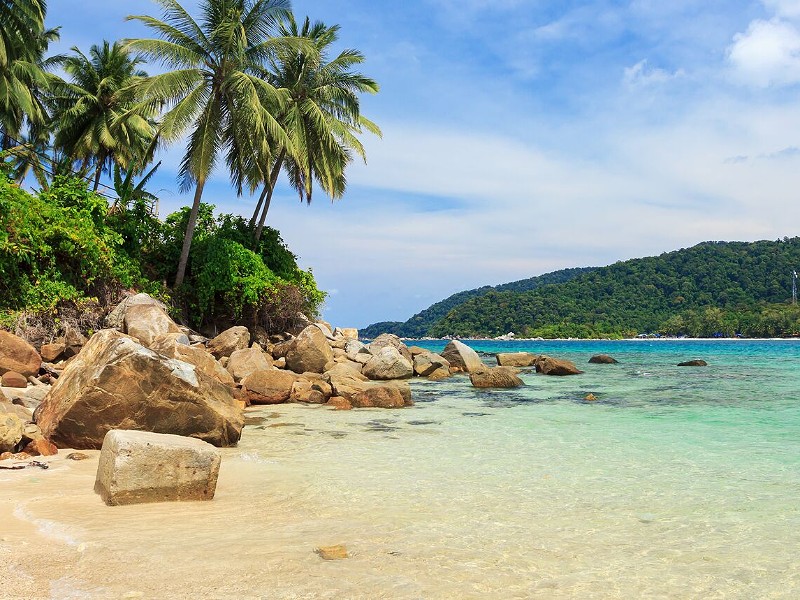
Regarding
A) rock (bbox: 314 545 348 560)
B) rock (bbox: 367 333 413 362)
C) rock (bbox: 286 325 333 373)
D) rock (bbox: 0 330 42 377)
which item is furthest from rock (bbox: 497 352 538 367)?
rock (bbox: 314 545 348 560)

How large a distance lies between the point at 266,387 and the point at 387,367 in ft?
21.5

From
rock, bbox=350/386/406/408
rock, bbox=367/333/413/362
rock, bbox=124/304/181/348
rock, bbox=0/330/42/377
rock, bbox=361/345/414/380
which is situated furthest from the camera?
rock, bbox=367/333/413/362

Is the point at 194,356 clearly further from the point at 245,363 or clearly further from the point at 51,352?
the point at 51,352

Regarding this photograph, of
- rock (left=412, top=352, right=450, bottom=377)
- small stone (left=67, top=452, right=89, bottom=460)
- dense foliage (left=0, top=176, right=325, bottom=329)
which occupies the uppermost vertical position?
dense foliage (left=0, top=176, right=325, bottom=329)

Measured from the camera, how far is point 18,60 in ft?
87.3

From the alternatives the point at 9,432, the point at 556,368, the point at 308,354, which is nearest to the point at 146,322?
the point at 308,354

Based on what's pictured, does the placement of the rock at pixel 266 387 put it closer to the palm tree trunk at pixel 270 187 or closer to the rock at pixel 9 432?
the rock at pixel 9 432

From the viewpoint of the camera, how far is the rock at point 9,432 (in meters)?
6.64

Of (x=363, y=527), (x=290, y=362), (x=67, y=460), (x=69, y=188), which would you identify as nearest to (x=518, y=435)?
(x=363, y=527)

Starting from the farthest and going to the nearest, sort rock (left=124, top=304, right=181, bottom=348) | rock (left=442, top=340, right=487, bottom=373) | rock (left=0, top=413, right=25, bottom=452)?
rock (left=442, top=340, right=487, bottom=373), rock (left=124, top=304, right=181, bottom=348), rock (left=0, top=413, right=25, bottom=452)

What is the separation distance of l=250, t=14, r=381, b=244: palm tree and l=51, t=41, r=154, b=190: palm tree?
8.90 m

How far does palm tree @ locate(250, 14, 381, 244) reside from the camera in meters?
24.2

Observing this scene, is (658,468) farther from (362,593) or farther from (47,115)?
(47,115)

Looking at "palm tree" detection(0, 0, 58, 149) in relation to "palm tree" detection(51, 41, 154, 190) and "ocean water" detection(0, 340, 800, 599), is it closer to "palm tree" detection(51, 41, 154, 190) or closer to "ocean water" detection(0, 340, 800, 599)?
"palm tree" detection(51, 41, 154, 190)
